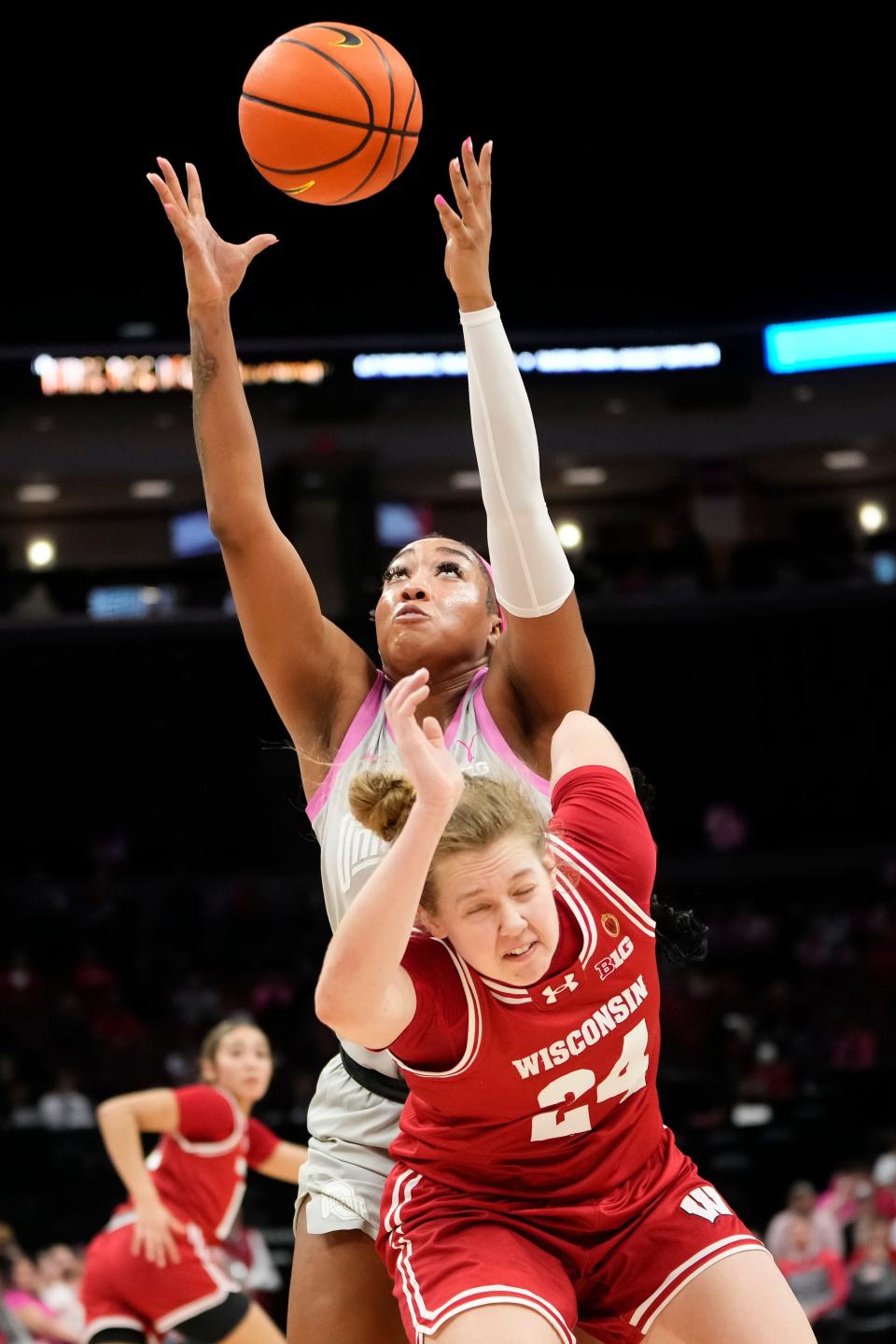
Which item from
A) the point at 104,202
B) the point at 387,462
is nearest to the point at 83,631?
the point at 387,462

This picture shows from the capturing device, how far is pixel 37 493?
14.3 m

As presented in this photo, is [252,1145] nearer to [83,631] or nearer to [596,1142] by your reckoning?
[596,1142]

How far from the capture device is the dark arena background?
11.0 metres

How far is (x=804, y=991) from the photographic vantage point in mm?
14141

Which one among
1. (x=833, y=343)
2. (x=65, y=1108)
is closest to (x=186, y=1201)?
(x=65, y=1108)

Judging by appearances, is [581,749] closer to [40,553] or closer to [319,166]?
[319,166]

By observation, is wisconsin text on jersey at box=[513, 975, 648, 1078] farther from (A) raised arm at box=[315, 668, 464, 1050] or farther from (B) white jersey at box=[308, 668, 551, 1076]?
(B) white jersey at box=[308, 668, 551, 1076]

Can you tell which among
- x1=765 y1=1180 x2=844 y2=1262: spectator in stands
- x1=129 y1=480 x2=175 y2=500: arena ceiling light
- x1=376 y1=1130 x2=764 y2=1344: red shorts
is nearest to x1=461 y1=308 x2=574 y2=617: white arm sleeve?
x1=376 y1=1130 x2=764 y2=1344: red shorts

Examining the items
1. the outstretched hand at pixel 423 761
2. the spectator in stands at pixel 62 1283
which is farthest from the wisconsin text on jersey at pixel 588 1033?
the spectator in stands at pixel 62 1283

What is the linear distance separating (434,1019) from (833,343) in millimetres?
10695

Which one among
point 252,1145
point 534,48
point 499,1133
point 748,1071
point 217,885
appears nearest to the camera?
point 499,1133

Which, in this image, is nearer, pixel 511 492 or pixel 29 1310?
pixel 511 492

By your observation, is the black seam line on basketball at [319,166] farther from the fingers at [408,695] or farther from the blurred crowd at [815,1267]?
the blurred crowd at [815,1267]

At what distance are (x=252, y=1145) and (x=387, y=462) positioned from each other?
8.73 metres
